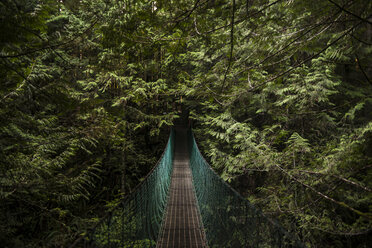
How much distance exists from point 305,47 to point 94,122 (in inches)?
79.8

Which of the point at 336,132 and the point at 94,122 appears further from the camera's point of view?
the point at 336,132

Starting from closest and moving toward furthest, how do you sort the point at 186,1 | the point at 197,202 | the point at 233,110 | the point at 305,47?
the point at 186,1
the point at 305,47
the point at 197,202
the point at 233,110

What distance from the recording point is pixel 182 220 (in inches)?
118

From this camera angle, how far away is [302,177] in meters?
2.37

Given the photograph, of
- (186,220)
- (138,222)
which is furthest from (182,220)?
(138,222)

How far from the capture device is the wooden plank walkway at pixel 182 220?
248 cm

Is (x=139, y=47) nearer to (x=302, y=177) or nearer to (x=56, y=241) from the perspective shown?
(x=56, y=241)

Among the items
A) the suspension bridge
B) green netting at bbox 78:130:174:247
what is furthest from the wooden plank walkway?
green netting at bbox 78:130:174:247

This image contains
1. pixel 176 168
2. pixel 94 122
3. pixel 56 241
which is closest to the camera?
pixel 56 241

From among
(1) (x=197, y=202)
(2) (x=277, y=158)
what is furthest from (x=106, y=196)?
(2) (x=277, y=158)

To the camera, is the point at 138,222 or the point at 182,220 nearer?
the point at 138,222

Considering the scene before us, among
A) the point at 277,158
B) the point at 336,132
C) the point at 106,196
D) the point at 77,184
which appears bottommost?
the point at 106,196

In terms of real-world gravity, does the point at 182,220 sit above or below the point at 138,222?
below

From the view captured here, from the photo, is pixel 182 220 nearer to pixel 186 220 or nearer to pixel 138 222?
pixel 186 220
